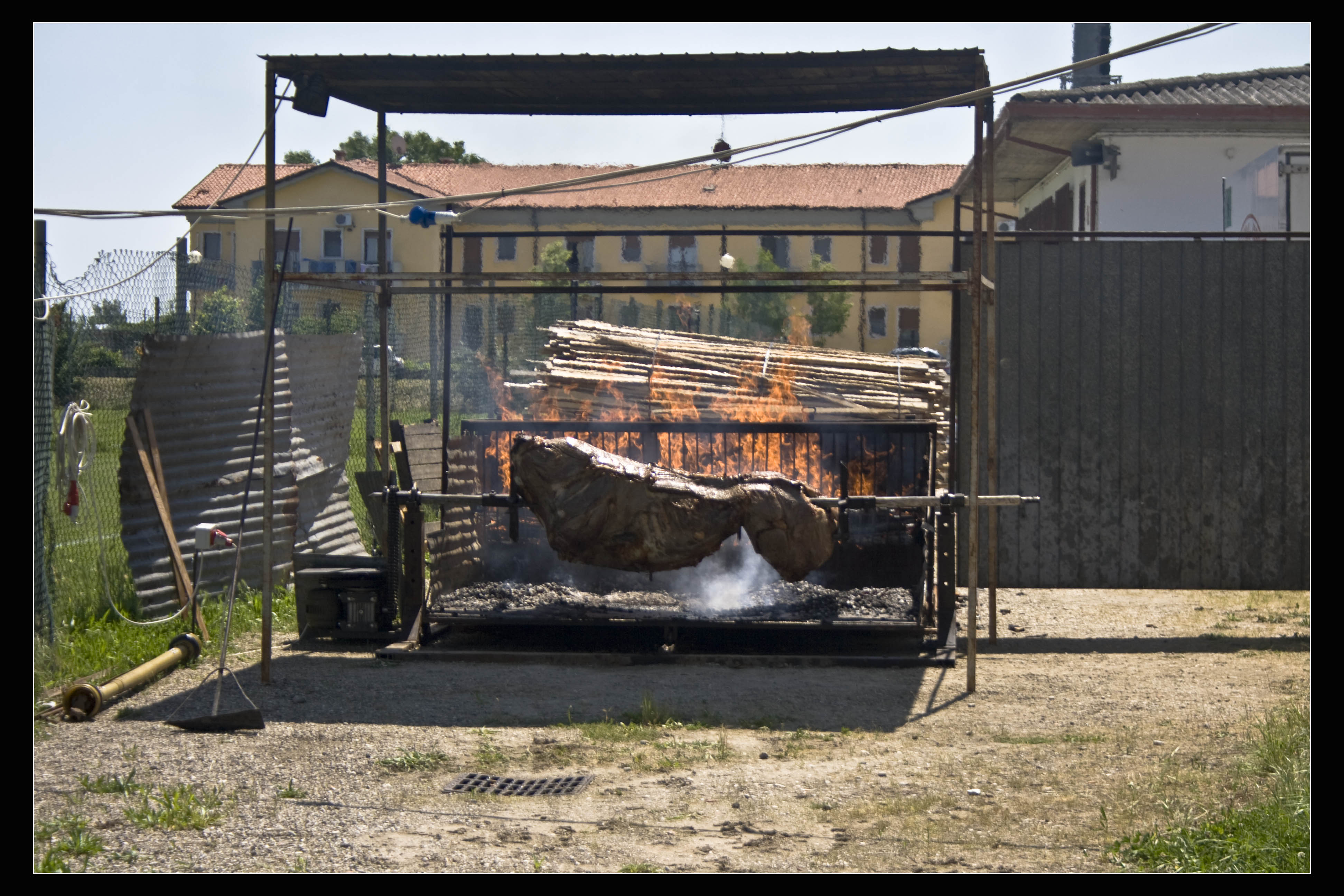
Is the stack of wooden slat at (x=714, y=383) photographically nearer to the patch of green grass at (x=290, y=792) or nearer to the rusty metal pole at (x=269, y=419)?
the rusty metal pole at (x=269, y=419)

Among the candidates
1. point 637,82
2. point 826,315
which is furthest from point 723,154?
point 826,315

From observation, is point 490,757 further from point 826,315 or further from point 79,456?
point 826,315

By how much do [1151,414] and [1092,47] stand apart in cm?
1626

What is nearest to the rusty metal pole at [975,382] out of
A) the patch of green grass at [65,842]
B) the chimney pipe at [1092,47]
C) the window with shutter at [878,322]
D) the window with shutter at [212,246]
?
the patch of green grass at [65,842]

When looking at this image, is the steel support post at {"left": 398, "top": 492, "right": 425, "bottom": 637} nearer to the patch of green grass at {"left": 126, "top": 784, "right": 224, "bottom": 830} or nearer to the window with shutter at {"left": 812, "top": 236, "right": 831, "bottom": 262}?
the patch of green grass at {"left": 126, "top": 784, "right": 224, "bottom": 830}

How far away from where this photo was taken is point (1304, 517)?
32.9 ft

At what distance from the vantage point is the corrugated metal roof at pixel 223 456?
383 inches

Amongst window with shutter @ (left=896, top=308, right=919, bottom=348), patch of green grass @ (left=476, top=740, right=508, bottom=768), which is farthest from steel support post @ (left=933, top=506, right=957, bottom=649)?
window with shutter @ (left=896, top=308, right=919, bottom=348)

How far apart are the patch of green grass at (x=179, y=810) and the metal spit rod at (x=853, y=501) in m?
3.12

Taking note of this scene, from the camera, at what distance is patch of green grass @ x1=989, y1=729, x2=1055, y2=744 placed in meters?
6.69

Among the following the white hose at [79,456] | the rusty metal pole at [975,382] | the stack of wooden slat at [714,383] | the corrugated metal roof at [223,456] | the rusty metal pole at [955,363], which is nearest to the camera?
the rusty metal pole at [975,382]

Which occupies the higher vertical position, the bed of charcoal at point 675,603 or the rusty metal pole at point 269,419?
the rusty metal pole at point 269,419

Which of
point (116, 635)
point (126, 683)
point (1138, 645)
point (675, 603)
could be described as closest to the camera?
point (126, 683)

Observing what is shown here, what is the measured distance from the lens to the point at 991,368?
8.60 m
